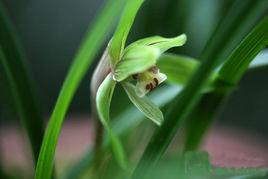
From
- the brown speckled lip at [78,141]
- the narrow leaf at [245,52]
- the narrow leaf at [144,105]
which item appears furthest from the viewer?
the brown speckled lip at [78,141]

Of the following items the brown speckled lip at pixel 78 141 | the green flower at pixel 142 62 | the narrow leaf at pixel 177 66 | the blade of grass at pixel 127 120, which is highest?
the green flower at pixel 142 62

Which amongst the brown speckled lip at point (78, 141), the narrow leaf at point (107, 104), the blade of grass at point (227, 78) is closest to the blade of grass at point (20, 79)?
the narrow leaf at point (107, 104)

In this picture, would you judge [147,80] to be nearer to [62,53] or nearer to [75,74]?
[75,74]

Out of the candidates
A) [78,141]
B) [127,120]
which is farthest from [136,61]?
[78,141]

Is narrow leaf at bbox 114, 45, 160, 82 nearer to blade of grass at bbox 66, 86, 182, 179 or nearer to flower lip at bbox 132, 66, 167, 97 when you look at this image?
flower lip at bbox 132, 66, 167, 97

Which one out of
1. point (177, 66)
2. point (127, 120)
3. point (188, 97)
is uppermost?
point (188, 97)

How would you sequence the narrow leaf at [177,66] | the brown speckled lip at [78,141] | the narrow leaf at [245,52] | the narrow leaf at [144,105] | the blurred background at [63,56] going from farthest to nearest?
the blurred background at [63,56], the brown speckled lip at [78,141], the narrow leaf at [177,66], the narrow leaf at [144,105], the narrow leaf at [245,52]

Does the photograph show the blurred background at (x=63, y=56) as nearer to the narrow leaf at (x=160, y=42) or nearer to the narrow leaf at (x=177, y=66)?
the narrow leaf at (x=177, y=66)

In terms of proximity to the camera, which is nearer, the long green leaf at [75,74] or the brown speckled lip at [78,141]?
the long green leaf at [75,74]
